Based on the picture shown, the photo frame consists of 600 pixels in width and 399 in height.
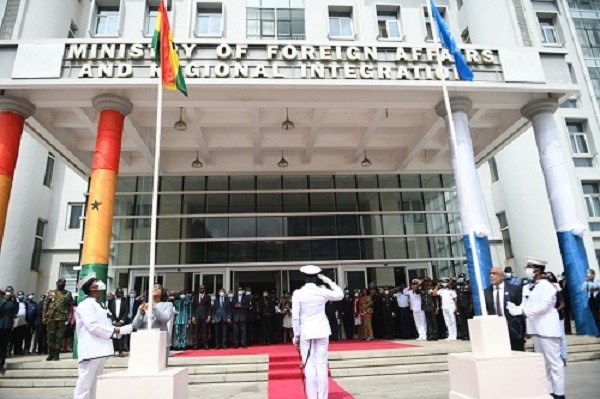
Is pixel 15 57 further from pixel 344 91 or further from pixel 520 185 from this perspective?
pixel 520 185

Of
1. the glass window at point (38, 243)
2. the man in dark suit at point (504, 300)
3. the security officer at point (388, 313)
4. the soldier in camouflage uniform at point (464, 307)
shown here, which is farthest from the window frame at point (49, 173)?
the man in dark suit at point (504, 300)

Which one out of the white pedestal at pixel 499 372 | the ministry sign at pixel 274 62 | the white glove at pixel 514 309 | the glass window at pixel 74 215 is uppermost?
the ministry sign at pixel 274 62

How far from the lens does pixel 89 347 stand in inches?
191

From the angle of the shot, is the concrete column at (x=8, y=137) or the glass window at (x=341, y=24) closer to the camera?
the concrete column at (x=8, y=137)

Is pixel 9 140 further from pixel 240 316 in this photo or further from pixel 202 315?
pixel 240 316

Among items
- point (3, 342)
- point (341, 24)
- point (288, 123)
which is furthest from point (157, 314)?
point (341, 24)

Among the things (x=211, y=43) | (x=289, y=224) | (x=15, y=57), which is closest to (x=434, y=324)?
(x=289, y=224)

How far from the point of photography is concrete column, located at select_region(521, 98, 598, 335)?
10922 mm

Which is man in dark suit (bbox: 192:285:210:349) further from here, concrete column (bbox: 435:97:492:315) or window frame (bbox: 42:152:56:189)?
window frame (bbox: 42:152:56:189)

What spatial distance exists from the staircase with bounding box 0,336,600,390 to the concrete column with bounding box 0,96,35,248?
3.77m

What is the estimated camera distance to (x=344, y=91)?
11.4 m

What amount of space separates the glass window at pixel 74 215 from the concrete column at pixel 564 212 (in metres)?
18.9

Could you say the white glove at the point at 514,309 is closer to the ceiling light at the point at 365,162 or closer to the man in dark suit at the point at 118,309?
the man in dark suit at the point at 118,309

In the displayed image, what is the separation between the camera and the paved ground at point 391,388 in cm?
Answer: 644
